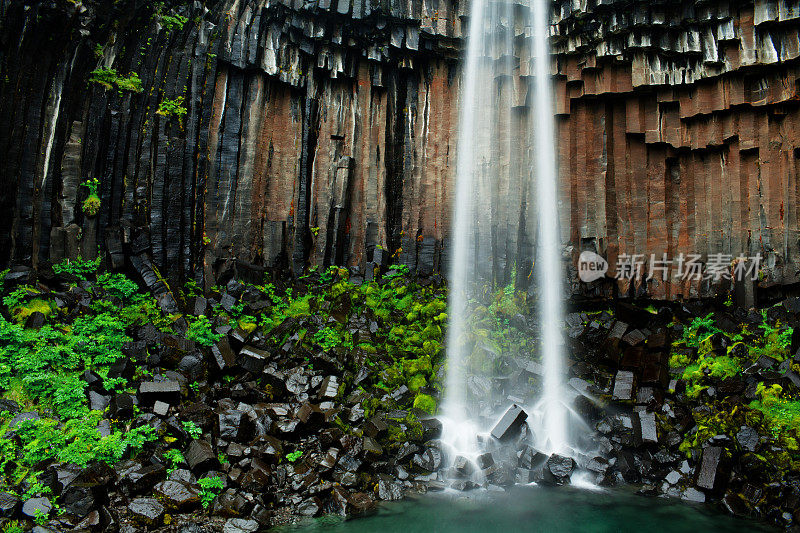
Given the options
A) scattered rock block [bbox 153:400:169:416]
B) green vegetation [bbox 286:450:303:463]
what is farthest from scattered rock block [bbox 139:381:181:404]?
green vegetation [bbox 286:450:303:463]

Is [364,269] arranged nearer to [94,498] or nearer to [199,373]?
[199,373]

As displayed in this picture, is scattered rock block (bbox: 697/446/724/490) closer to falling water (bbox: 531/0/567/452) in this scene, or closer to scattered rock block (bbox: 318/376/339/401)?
falling water (bbox: 531/0/567/452)

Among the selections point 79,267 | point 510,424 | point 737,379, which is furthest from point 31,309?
point 737,379

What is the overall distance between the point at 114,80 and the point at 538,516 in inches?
483

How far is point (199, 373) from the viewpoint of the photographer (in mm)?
9531

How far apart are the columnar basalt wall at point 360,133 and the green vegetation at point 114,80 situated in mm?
131

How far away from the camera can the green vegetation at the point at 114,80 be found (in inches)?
468

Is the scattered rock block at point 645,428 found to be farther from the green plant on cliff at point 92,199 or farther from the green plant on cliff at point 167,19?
the green plant on cliff at point 167,19

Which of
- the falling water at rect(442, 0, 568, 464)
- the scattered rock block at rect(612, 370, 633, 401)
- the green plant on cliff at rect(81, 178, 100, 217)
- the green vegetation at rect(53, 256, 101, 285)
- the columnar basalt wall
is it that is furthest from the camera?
the falling water at rect(442, 0, 568, 464)

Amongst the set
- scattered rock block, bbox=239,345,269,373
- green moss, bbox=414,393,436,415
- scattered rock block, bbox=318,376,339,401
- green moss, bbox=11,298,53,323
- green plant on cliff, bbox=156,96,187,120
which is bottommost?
green moss, bbox=414,393,436,415

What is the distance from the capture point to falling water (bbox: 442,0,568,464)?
534 inches

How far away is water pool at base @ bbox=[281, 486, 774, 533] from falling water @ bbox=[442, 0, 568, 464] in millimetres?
5087

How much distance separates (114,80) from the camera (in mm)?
12047

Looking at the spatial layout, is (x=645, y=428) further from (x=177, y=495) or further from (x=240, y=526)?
(x=177, y=495)
